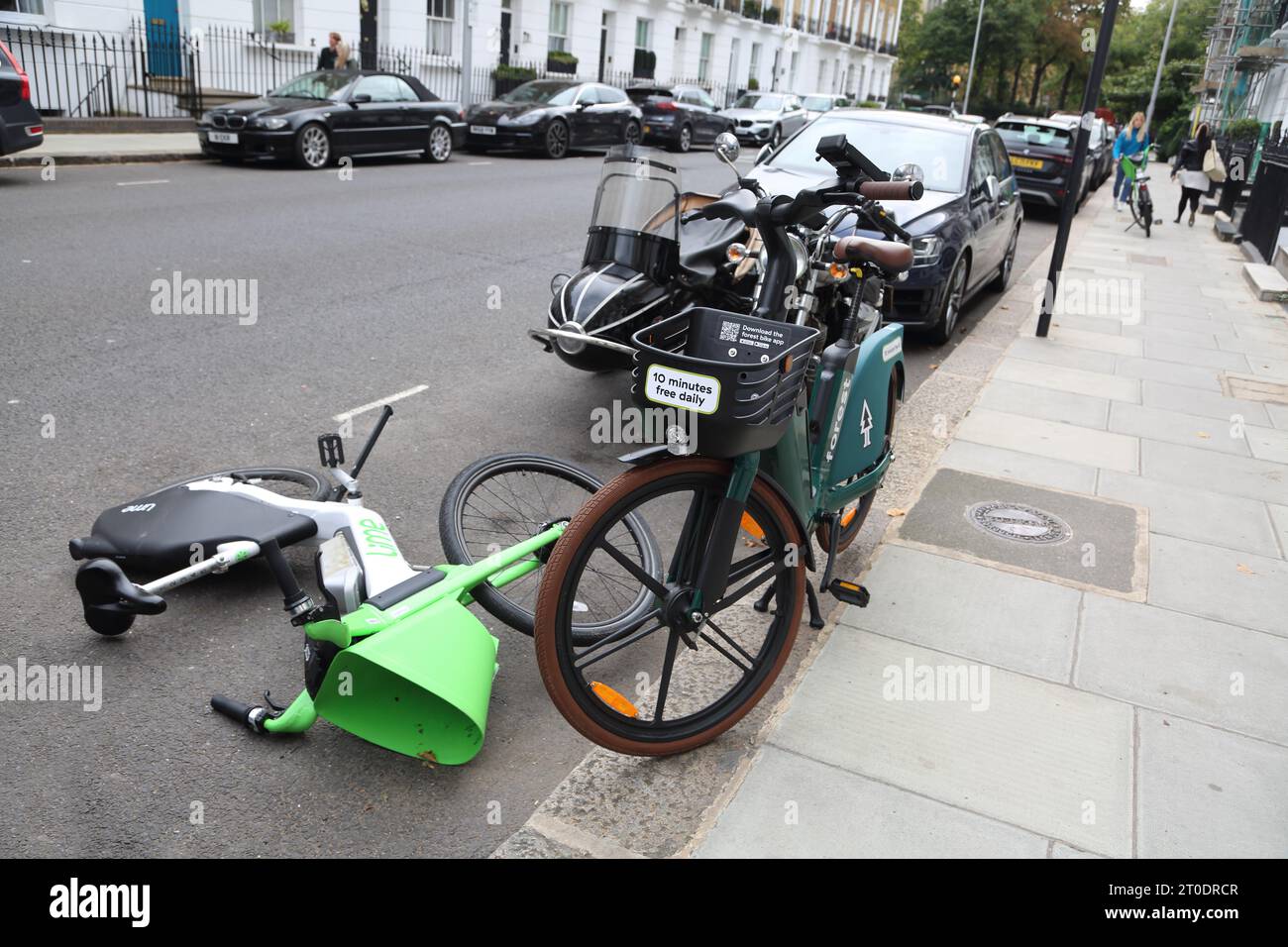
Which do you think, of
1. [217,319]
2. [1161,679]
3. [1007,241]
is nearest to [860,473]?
[1161,679]

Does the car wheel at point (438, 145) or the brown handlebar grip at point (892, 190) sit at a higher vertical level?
the brown handlebar grip at point (892, 190)

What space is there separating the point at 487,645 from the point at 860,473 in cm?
167

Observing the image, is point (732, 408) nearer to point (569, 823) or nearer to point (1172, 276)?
point (569, 823)

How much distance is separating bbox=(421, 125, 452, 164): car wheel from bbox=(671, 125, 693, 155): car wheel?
1038 centimetres

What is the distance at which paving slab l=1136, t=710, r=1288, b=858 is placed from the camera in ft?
9.41

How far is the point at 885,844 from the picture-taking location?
2.79 m

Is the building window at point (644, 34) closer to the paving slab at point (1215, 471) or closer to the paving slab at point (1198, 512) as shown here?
the paving slab at point (1215, 471)

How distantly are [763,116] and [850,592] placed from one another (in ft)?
103

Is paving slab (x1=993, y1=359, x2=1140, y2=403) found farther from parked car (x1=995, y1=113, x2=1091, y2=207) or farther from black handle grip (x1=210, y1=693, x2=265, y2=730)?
parked car (x1=995, y1=113, x2=1091, y2=207)

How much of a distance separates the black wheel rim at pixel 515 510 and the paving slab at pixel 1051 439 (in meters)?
3.24

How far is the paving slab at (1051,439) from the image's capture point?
245 inches

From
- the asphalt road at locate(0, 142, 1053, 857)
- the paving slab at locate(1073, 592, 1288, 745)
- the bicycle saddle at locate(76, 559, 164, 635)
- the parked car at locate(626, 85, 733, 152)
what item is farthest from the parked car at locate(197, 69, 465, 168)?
the paving slab at locate(1073, 592, 1288, 745)

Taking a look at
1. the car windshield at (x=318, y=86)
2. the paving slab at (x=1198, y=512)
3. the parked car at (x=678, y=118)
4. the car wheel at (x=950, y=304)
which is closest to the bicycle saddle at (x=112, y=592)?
the paving slab at (x=1198, y=512)

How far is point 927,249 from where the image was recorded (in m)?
8.09
